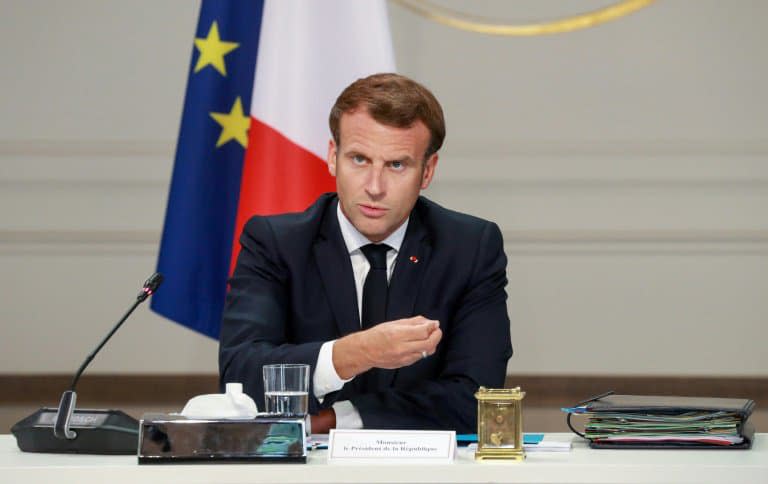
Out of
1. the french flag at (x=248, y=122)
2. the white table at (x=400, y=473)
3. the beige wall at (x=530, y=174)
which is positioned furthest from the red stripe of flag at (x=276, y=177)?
the beige wall at (x=530, y=174)

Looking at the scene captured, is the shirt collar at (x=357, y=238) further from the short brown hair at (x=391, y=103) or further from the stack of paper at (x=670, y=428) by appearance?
the stack of paper at (x=670, y=428)

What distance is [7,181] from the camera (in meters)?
5.95

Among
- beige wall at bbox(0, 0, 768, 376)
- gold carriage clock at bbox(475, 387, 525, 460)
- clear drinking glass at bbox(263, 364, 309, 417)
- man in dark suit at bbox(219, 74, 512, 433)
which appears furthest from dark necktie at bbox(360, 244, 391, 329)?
beige wall at bbox(0, 0, 768, 376)

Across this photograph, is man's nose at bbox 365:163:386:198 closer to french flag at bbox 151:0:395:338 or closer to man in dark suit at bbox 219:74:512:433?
man in dark suit at bbox 219:74:512:433

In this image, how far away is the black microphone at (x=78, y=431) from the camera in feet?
6.00

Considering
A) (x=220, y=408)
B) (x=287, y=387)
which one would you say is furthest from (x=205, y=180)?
(x=220, y=408)

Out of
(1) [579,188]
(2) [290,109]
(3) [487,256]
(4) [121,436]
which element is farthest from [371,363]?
(1) [579,188]

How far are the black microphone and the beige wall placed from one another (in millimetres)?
4033

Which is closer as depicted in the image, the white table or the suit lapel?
the white table

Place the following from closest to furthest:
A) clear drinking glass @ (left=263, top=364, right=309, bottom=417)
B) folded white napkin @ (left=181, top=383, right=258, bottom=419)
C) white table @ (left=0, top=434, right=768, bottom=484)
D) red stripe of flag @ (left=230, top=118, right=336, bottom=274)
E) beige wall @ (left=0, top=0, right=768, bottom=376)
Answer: white table @ (left=0, top=434, right=768, bottom=484), folded white napkin @ (left=181, top=383, right=258, bottom=419), clear drinking glass @ (left=263, top=364, right=309, bottom=417), red stripe of flag @ (left=230, top=118, right=336, bottom=274), beige wall @ (left=0, top=0, right=768, bottom=376)

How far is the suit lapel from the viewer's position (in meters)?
2.60

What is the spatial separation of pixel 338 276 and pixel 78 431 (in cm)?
92

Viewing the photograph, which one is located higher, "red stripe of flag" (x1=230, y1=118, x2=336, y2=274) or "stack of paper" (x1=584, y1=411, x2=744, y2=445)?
"red stripe of flag" (x1=230, y1=118, x2=336, y2=274)

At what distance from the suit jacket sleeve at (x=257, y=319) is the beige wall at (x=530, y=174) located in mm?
3304
